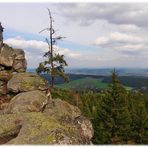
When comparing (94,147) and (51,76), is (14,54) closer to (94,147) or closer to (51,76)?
(51,76)

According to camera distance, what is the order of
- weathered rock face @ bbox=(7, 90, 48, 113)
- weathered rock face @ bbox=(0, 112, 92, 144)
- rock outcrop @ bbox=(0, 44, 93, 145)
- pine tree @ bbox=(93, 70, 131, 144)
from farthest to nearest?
pine tree @ bbox=(93, 70, 131, 144)
weathered rock face @ bbox=(7, 90, 48, 113)
rock outcrop @ bbox=(0, 44, 93, 145)
weathered rock face @ bbox=(0, 112, 92, 144)

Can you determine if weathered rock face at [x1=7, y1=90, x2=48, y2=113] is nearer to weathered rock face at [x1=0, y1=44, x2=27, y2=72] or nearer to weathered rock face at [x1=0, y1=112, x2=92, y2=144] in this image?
weathered rock face at [x1=0, y1=44, x2=27, y2=72]

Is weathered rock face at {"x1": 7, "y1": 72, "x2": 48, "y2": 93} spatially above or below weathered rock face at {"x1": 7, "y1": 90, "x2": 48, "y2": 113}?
above

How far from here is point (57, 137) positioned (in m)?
8.99

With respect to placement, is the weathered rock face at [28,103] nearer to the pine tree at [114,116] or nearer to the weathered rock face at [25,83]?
the weathered rock face at [25,83]

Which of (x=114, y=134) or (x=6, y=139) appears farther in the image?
(x=114, y=134)

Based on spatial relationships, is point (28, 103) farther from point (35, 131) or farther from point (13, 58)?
point (35, 131)

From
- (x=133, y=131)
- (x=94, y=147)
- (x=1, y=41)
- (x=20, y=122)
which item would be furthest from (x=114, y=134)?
(x=94, y=147)

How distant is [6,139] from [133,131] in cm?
4382

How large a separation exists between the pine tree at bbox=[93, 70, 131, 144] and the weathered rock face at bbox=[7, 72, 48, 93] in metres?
15.3

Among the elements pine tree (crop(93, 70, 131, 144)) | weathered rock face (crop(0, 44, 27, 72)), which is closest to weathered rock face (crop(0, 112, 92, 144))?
A: weathered rock face (crop(0, 44, 27, 72))

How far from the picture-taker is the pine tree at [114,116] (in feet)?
147

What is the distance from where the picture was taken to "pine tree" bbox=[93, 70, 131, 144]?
44844 millimetres

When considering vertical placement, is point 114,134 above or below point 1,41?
below
